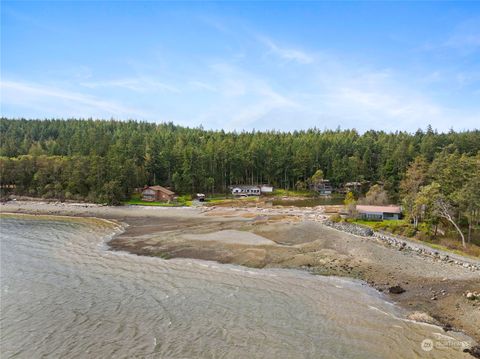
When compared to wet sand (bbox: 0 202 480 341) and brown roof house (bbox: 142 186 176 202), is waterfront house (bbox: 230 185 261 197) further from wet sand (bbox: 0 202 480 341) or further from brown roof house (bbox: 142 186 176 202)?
wet sand (bbox: 0 202 480 341)

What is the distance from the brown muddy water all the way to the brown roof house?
45.5 m

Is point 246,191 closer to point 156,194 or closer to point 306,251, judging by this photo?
point 156,194

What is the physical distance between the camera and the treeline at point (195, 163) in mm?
79500

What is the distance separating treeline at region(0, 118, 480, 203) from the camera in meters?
79.5

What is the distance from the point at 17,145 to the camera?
119 m

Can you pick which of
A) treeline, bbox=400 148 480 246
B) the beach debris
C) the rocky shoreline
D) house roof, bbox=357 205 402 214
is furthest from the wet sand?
treeline, bbox=400 148 480 246

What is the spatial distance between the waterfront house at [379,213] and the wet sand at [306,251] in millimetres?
6795

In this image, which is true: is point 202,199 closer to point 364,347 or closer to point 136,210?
point 136,210

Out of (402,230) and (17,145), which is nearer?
(402,230)

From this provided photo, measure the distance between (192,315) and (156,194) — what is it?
199ft

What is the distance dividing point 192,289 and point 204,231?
20.7 m

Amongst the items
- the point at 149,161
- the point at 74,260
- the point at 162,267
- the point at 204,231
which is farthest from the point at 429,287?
the point at 149,161

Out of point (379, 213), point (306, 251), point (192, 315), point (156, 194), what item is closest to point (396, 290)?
point (306, 251)

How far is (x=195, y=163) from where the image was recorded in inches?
3494
